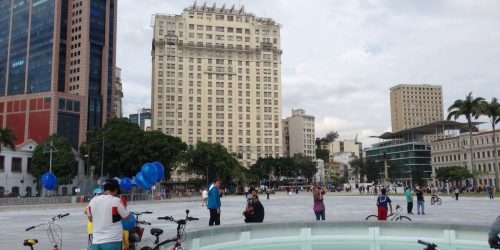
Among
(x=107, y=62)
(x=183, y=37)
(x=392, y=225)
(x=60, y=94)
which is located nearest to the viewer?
(x=392, y=225)

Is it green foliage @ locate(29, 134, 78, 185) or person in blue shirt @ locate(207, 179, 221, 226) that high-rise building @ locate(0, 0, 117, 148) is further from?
person in blue shirt @ locate(207, 179, 221, 226)

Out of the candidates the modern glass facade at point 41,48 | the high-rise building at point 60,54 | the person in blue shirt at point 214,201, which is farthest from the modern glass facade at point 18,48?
the person in blue shirt at point 214,201

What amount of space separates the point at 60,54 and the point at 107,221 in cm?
13023

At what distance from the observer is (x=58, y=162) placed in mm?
72250

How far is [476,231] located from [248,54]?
454 feet

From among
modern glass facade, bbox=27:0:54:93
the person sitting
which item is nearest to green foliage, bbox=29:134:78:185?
modern glass facade, bbox=27:0:54:93

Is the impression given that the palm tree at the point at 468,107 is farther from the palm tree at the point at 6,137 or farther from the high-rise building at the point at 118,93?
the high-rise building at the point at 118,93

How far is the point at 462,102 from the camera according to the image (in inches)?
2901

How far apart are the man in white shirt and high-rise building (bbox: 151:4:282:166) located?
134 m

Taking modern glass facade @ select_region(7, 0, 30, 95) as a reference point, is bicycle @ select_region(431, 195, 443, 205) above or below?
below

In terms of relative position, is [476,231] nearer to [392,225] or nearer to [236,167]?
[392,225]

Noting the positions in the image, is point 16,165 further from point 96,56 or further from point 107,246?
point 107,246

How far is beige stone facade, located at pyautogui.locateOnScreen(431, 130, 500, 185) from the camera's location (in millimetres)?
108562

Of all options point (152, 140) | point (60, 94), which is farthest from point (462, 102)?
point (60, 94)
